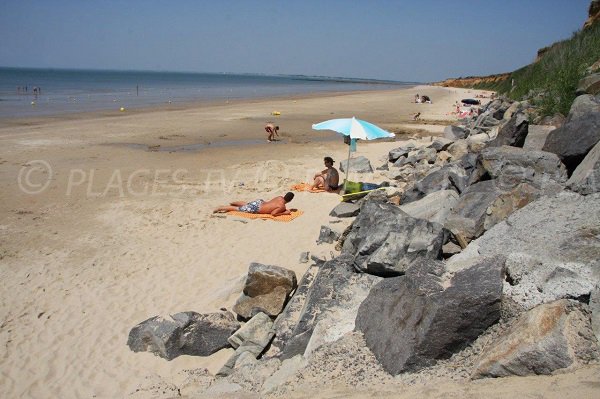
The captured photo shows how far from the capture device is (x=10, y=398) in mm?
4852

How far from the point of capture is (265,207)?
31.4ft

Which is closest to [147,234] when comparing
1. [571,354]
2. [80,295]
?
[80,295]

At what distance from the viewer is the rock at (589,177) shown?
4.48m

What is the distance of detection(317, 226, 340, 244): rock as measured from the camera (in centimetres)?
774

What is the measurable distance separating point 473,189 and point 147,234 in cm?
601

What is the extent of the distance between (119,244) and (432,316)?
21.7ft

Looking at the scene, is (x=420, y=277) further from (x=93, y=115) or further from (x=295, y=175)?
(x=93, y=115)

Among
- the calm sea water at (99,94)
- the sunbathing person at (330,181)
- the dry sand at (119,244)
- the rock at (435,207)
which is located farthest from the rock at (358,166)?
A: the calm sea water at (99,94)

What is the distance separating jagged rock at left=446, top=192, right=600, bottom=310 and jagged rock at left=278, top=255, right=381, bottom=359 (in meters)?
1.08

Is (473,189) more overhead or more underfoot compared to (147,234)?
more overhead

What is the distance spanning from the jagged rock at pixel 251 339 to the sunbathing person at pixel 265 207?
409 cm

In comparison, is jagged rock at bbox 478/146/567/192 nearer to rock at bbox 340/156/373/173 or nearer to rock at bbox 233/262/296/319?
rock at bbox 233/262/296/319

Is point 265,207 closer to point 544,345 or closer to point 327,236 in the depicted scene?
point 327,236

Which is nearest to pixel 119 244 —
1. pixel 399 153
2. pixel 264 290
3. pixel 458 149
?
pixel 264 290
